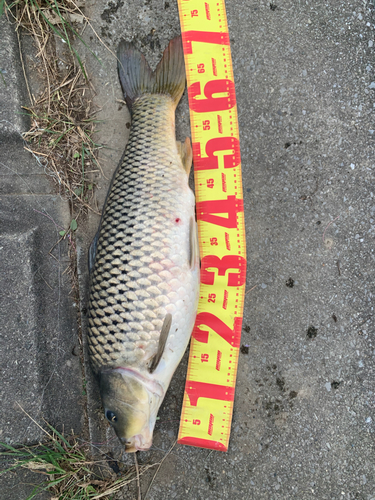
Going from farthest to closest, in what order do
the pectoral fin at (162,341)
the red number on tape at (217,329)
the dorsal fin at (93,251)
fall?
the red number on tape at (217,329) < the dorsal fin at (93,251) < the pectoral fin at (162,341)

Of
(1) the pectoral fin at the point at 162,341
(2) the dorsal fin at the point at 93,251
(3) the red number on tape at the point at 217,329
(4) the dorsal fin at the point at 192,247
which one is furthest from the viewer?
(3) the red number on tape at the point at 217,329

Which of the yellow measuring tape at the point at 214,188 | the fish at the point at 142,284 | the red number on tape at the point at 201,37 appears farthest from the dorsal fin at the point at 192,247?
the red number on tape at the point at 201,37

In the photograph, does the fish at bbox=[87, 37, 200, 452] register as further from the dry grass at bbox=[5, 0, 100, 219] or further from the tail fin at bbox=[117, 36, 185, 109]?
the dry grass at bbox=[5, 0, 100, 219]

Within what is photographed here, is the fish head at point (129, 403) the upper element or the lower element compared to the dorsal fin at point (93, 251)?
lower

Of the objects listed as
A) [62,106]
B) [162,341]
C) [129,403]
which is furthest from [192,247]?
[62,106]

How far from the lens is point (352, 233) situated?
224 centimetres

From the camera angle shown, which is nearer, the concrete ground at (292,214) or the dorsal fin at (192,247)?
the dorsal fin at (192,247)

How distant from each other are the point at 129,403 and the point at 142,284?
2.15 feet

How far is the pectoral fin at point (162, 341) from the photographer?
1.71 meters

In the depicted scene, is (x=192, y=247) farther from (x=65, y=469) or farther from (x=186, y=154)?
(x=65, y=469)

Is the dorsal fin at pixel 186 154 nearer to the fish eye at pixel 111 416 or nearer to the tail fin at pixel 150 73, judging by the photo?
the tail fin at pixel 150 73

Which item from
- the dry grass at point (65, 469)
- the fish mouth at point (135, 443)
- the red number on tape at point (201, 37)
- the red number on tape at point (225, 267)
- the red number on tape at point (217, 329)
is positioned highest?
the red number on tape at point (201, 37)

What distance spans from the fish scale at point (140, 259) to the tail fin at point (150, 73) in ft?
1.37

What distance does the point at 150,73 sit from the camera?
2139mm
